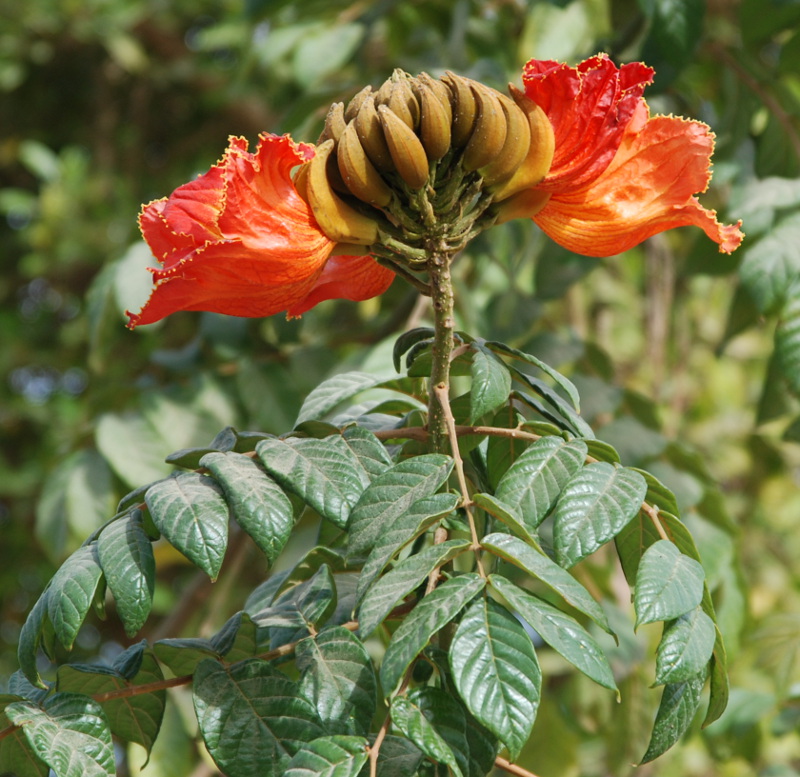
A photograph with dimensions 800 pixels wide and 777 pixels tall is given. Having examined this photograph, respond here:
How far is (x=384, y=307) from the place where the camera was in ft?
7.21

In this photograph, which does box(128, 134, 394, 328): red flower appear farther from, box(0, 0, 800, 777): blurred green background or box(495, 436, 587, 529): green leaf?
box(0, 0, 800, 777): blurred green background

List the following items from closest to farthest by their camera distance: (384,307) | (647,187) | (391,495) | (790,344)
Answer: (391,495)
(647,187)
(790,344)
(384,307)

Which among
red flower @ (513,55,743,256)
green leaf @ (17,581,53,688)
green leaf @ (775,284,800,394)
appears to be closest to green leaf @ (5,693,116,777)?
green leaf @ (17,581,53,688)

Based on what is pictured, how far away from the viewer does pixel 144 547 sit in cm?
75

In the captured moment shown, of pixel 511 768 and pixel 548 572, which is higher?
pixel 548 572

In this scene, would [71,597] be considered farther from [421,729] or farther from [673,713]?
[673,713]

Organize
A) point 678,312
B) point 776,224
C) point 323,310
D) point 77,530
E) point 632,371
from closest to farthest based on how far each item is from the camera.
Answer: point 776,224
point 77,530
point 323,310
point 678,312
point 632,371

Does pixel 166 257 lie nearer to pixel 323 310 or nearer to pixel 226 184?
pixel 226 184

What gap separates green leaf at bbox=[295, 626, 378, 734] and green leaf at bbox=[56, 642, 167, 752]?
141 mm

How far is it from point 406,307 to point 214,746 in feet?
3.56

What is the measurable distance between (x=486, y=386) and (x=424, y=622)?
7.7 inches

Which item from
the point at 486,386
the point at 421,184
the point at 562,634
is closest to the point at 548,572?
the point at 562,634

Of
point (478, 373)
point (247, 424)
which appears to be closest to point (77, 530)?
point (247, 424)

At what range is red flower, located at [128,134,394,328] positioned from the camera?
0.75 metres
